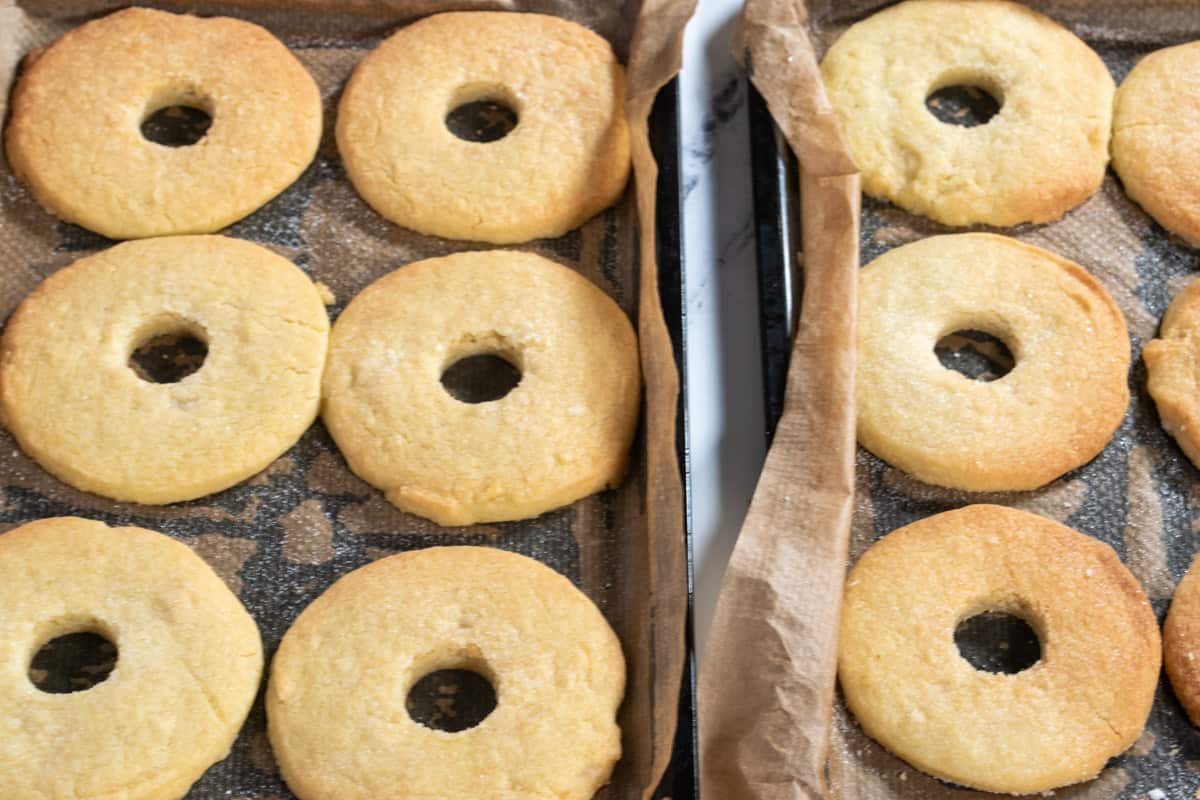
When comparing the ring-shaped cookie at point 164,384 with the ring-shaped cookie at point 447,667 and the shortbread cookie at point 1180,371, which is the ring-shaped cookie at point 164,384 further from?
the shortbread cookie at point 1180,371

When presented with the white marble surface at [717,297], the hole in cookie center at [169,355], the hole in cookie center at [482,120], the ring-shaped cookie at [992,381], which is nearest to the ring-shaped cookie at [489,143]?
the hole in cookie center at [482,120]

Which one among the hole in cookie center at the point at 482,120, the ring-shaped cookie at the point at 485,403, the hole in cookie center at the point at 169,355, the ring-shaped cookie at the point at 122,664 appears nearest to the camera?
the ring-shaped cookie at the point at 122,664

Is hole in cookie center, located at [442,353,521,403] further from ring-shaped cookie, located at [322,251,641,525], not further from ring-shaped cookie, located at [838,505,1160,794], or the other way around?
ring-shaped cookie, located at [838,505,1160,794]

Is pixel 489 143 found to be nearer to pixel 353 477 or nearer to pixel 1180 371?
pixel 353 477

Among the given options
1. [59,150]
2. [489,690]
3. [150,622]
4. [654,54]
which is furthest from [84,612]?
[654,54]

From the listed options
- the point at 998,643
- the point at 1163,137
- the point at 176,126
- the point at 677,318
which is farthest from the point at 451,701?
the point at 1163,137

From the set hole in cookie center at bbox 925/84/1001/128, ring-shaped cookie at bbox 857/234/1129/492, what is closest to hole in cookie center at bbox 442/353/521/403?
ring-shaped cookie at bbox 857/234/1129/492
